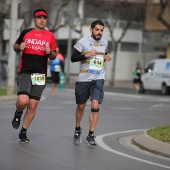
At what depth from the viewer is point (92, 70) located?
1076cm

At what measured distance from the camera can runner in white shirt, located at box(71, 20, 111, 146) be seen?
10695mm

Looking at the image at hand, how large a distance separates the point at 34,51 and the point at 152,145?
7.95 ft

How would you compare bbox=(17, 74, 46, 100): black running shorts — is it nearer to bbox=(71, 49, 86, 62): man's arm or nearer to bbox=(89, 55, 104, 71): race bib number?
bbox=(71, 49, 86, 62): man's arm

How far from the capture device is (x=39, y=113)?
16.8 metres

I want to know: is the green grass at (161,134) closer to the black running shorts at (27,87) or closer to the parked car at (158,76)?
the black running shorts at (27,87)

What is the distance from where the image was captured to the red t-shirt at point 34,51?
34.4 feet

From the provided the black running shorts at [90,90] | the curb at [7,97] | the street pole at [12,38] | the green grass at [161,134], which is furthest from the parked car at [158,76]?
the black running shorts at [90,90]

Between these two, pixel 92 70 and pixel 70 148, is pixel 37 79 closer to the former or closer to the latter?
pixel 92 70

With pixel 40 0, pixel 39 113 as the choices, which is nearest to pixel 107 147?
pixel 39 113

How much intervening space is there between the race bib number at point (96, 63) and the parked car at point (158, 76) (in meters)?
22.6

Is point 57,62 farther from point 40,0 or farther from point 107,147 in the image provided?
point 40,0

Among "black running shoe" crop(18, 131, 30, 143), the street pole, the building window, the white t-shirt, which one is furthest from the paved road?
the building window

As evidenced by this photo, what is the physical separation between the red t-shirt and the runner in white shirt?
545 millimetres

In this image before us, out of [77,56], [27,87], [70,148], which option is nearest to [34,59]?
[27,87]
